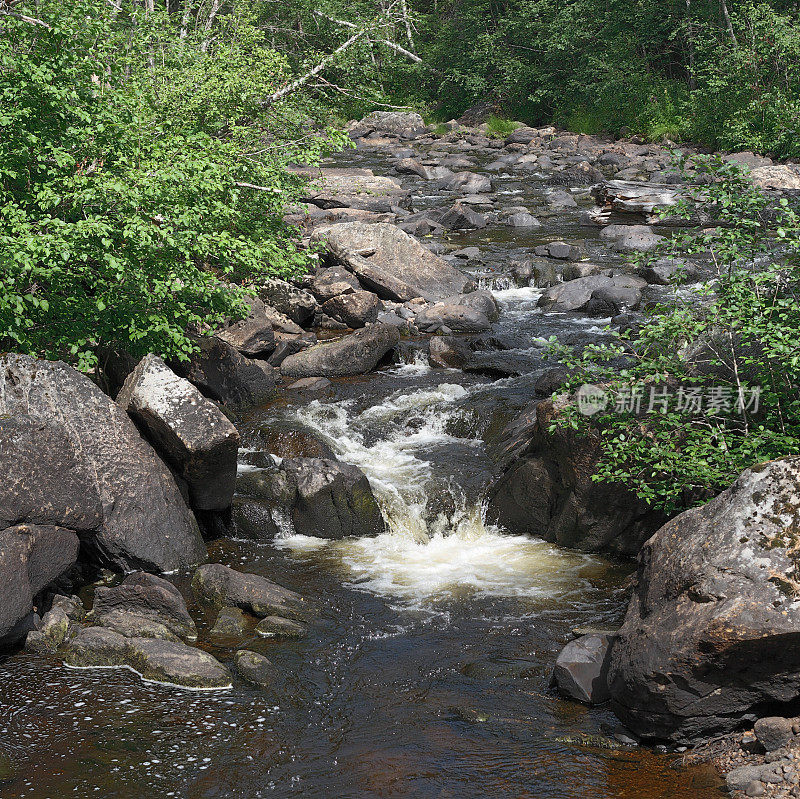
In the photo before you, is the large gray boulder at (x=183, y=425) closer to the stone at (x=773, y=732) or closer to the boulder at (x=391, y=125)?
the stone at (x=773, y=732)

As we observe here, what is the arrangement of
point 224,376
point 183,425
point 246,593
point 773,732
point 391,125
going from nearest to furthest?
point 773,732 < point 246,593 < point 183,425 < point 224,376 < point 391,125

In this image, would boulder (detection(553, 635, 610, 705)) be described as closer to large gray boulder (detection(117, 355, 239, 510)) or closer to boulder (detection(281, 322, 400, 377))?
large gray boulder (detection(117, 355, 239, 510))

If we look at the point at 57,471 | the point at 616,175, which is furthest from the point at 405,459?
the point at 616,175

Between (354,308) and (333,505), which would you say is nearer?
→ (333,505)

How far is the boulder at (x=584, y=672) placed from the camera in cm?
760

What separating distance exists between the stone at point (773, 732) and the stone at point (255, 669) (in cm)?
421

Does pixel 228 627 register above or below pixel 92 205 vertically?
below

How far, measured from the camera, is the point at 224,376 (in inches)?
575

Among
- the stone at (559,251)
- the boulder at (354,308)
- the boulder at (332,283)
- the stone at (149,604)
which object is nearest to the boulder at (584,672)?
the stone at (149,604)

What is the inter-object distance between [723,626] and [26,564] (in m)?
6.42

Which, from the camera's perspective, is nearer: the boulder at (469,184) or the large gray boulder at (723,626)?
the large gray boulder at (723,626)

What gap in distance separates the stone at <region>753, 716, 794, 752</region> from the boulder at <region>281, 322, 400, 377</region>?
10.6 metres

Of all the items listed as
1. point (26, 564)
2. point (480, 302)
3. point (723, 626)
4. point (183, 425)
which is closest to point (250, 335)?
point (480, 302)

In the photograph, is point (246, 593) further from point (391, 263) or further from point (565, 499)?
point (391, 263)
